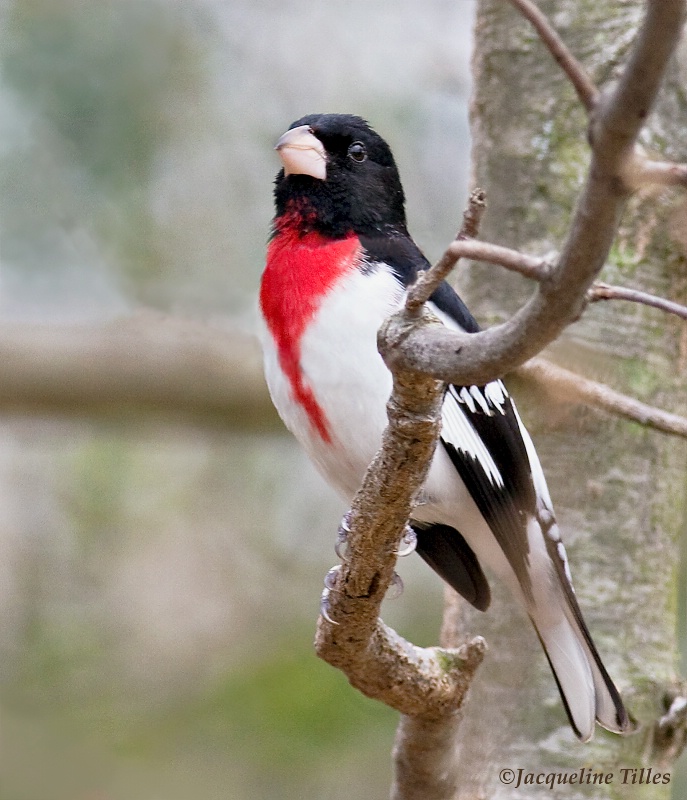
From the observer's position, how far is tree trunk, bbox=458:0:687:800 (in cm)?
297

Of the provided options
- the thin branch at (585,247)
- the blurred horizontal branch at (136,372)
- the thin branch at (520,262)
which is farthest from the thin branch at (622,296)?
the blurred horizontal branch at (136,372)

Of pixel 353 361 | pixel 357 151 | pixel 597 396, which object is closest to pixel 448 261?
pixel 353 361

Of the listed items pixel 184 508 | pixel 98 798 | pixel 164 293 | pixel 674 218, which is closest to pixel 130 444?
pixel 184 508

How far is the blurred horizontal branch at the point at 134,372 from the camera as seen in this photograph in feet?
12.7

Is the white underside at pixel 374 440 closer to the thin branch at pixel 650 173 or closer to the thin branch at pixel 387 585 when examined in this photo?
the thin branch at pixel 387 585

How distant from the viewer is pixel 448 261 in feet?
4.79

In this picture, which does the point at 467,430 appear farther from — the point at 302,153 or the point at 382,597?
the point at 302,153

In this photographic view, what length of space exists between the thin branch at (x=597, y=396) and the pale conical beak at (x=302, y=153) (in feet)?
2.49

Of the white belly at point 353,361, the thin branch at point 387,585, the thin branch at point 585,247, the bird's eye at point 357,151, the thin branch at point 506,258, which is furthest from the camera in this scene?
the bird's eye at point 357,151

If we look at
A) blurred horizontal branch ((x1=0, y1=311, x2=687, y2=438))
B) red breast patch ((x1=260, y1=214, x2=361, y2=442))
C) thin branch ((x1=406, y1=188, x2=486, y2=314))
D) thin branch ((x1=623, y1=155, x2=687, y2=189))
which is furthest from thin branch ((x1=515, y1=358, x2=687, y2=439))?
thin branch ((x1=623, y1=155, x2=687, y2=189))

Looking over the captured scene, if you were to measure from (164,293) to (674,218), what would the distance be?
237 cm

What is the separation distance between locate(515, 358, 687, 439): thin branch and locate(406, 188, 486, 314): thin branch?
3.58 feet

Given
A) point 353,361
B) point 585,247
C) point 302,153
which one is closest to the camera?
point 585,247

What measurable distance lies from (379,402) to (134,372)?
1546 mm
